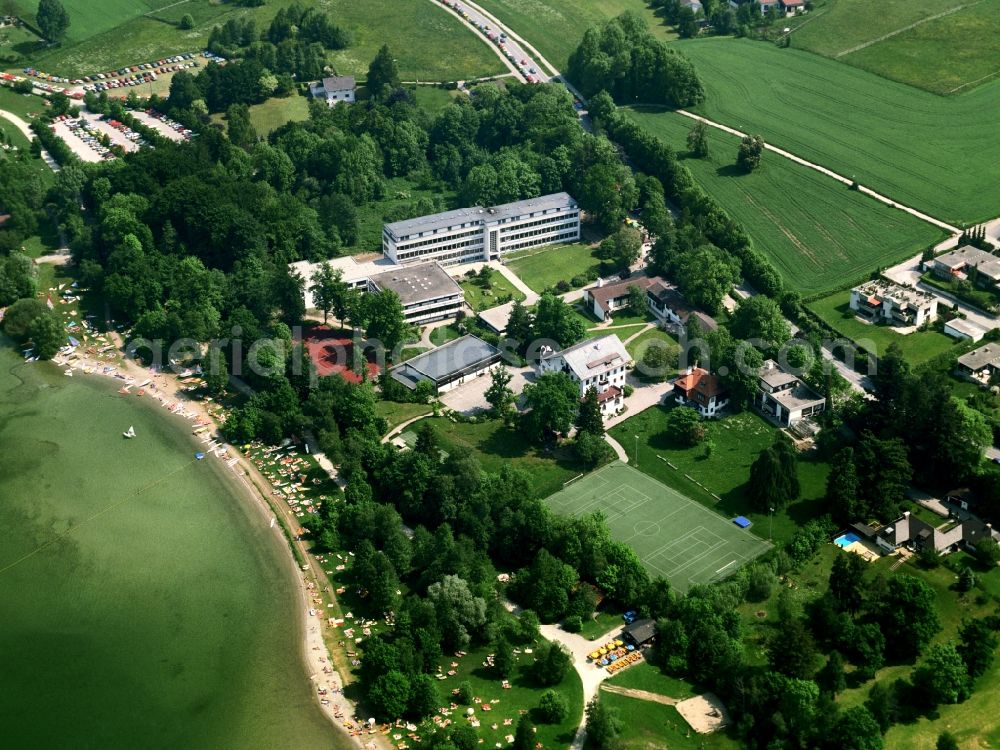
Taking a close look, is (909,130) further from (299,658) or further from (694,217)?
(299,658)

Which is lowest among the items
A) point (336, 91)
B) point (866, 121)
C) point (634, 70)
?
point (866, 121)

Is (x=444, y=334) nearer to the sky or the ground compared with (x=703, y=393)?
nearer to the sky

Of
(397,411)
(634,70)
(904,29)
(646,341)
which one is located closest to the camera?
(397,411)

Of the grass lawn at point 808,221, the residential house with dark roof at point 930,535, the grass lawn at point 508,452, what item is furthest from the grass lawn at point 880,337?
the grass lawn at point 508,452

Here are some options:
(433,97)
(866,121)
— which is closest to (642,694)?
(866,121)

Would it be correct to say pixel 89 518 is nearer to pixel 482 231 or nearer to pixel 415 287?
pixel 415 287
